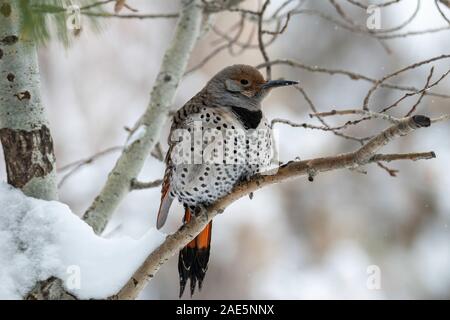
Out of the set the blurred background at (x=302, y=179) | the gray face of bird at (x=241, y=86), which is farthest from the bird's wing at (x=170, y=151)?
the blurred background at (x=302, y=179)

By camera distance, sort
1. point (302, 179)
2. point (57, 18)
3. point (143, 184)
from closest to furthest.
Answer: point (57, 18), point (143, 184), point (302, 179)

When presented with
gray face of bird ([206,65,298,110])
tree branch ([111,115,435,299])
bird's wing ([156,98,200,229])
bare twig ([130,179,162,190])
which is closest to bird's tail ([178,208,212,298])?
bird's wing ([156,98,200,229])

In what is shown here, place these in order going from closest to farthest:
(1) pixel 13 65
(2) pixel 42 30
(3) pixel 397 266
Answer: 1. (2) pixel 42 30
2. (1) pixel 13 65
3. (3) pixel 397 266

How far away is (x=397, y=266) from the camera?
7551 mm

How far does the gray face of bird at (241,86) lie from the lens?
141 inches

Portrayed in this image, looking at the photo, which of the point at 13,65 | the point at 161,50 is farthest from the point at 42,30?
the point at 161,50

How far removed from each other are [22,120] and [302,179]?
5433mm

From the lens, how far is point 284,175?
2660 millimetres

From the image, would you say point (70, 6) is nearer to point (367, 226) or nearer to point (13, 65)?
point (13, 65)

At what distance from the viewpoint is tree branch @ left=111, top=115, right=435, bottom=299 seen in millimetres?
2365

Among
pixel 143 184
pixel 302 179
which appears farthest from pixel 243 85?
pixel 302 179

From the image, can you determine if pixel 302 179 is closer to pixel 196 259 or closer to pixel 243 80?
pixel 243 80

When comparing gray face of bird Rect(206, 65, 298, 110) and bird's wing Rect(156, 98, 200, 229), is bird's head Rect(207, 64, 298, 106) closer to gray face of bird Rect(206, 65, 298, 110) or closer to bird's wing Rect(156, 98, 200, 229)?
gray face of bird Rect(206, 65, 298, 110)
